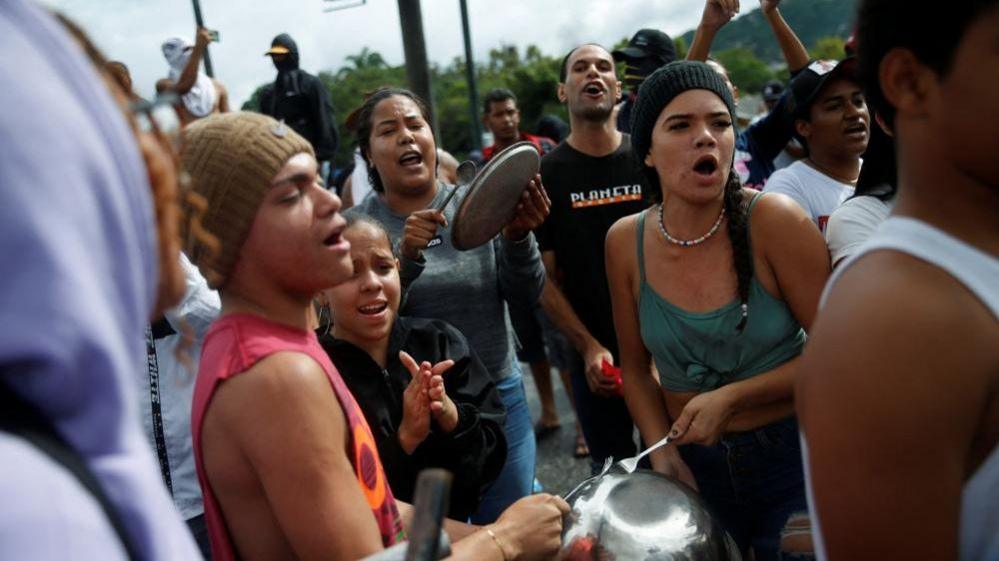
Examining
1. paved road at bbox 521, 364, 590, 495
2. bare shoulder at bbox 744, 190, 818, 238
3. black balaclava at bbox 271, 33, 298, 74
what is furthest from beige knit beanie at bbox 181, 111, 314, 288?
black balaclava at bbox 271, 33, 298, 74

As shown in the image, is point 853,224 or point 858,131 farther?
point 858,131

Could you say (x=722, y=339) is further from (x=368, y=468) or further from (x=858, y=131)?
(x=858, y=131)

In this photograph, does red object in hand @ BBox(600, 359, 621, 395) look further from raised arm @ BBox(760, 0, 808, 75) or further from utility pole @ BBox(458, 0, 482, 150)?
utility pole @ BBox(458, 0, 482, 150)

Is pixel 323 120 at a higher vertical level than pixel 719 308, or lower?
lower

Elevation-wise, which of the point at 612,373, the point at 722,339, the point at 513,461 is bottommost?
the point at 513,461

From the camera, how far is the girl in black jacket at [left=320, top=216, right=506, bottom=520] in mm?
2096

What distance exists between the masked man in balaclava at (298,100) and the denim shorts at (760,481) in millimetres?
5486

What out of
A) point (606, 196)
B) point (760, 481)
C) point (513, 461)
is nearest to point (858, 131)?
point (606, 196)

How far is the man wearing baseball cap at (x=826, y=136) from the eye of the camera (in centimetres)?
321

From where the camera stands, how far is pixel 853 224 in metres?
2.28

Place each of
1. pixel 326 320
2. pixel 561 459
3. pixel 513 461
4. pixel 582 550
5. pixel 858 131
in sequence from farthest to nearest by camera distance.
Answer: pixel 561 459, pixel 858 131, pixel 513 461, pixel 326 320, pixel 582 550

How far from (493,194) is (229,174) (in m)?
1.18

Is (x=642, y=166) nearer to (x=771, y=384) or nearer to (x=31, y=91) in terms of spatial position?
(x=771, y=384)

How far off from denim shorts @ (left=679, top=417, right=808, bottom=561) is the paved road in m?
2.09
